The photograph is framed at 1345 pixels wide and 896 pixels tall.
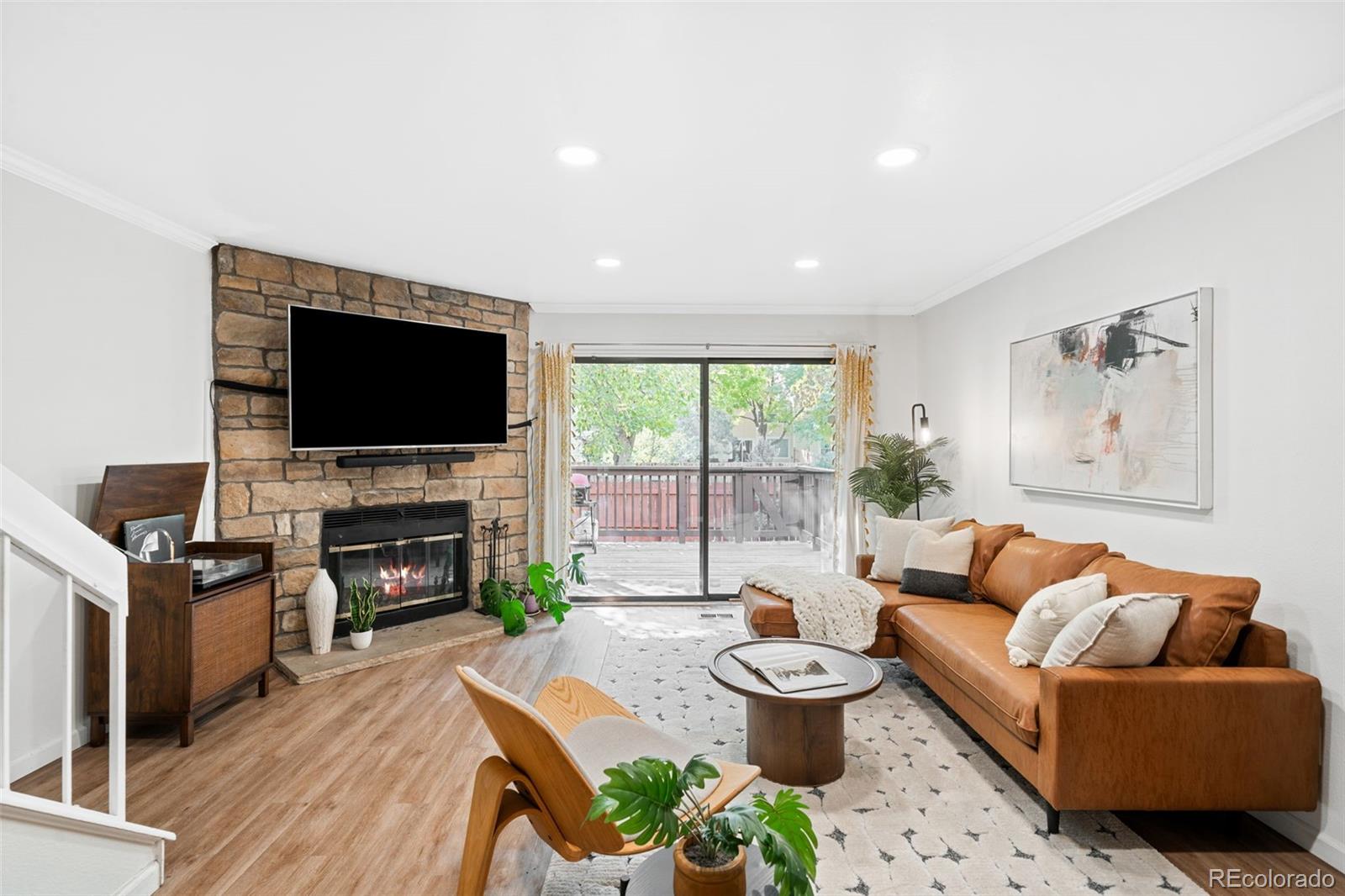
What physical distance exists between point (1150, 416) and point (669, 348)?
348 cm

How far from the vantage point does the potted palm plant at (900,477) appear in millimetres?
5043

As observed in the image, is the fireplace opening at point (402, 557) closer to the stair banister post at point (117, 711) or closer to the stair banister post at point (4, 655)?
Result: the stair banister post at point (117, 711)

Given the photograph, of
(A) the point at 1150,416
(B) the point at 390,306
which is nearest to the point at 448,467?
(B) the point at 390,306

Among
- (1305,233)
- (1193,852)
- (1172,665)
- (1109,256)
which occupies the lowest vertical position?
(1193,852)

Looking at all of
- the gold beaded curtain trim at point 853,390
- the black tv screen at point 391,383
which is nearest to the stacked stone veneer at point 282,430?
the black tv screen at point 391,383

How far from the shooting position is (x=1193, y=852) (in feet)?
7.53

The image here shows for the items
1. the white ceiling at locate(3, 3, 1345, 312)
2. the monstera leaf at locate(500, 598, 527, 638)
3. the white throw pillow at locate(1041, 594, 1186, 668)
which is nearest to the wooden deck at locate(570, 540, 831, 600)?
the monstera leaf at locate(500, 598, 527, 638)

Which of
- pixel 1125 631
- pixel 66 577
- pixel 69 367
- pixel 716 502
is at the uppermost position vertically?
pixel 69 367

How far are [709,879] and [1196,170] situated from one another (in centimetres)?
314

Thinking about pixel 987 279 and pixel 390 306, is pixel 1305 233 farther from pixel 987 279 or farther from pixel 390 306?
pixel 390 306

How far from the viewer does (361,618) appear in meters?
4.27

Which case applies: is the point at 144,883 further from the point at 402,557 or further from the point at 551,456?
the point at 551,456

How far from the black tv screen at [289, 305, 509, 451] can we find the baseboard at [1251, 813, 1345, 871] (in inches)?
179
